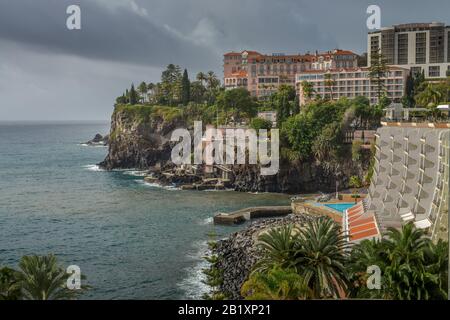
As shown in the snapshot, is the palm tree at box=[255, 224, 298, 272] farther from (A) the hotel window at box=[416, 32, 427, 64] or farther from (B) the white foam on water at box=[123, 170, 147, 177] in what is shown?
(A) the hotel window at box=[416, 32, 427, 64]

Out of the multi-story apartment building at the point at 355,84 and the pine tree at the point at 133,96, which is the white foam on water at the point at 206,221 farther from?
the pine tree at the point at 133,96

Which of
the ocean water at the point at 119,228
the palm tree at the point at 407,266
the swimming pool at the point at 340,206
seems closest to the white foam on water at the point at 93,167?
the ocean water at the point at 119,228

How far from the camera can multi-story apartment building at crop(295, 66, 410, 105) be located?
14000cm

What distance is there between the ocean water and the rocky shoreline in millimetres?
2327

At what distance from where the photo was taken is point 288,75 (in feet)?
540

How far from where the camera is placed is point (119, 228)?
77500 mm

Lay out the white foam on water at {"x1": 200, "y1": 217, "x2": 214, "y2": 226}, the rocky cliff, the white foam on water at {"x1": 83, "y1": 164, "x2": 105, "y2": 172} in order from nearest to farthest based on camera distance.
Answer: the white foam on water at {"x1": 200, "y1": 217, "x2": 214, "y2": 226} → the rocky cliff → the white foam on water at {"x1": 83, "y1": 164, "x2": 105, "y2": 172}

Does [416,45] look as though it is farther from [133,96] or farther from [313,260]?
[313,260]

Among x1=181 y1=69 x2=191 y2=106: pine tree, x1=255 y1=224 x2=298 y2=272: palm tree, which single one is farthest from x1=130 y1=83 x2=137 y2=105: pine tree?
x1=255 y1=224 x2=298 y2=272: palm tree

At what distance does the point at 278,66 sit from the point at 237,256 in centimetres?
11403

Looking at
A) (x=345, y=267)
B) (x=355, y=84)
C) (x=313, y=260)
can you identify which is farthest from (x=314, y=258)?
(x=355, y=84)
